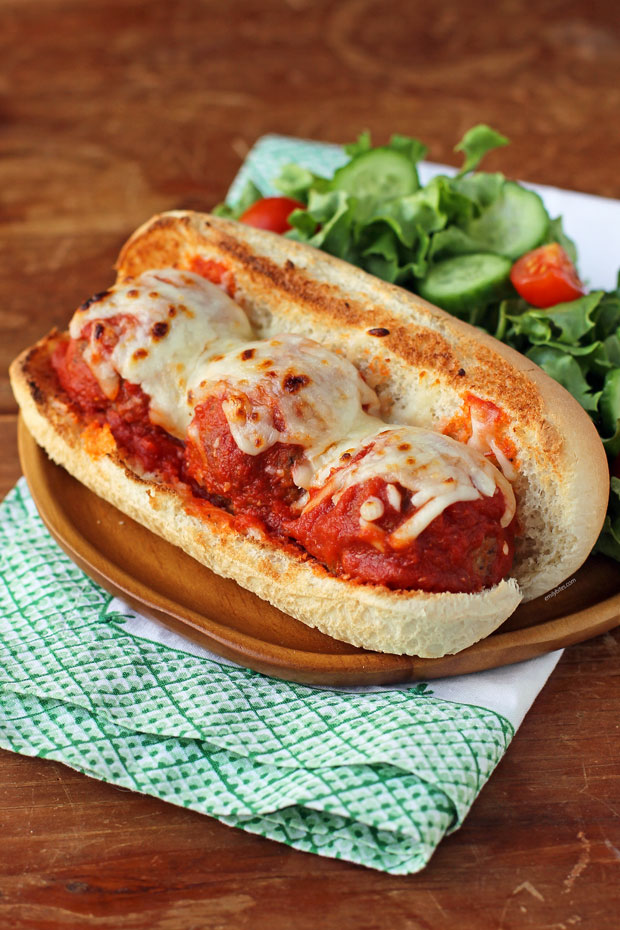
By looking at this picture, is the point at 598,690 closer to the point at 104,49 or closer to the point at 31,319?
the point at 31,319

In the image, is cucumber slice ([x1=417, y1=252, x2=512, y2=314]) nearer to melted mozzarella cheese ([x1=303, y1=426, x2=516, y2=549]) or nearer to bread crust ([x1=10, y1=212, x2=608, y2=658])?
bread crust ([x1=10, y1=212, x2=608, y2=658])

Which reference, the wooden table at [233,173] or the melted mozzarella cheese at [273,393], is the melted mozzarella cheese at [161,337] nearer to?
→ the melted mozzarella cheese at [273,393]

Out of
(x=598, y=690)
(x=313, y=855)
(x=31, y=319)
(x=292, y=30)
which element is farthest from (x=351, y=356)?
(x=292, y=30)

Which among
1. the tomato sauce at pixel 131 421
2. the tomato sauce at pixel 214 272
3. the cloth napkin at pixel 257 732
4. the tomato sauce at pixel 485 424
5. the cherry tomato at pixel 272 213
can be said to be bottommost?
the cloth napkin at pixel 257 732

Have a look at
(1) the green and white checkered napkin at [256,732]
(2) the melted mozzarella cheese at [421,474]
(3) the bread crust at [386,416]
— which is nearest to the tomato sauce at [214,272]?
(3) the bread crust at [386,416]

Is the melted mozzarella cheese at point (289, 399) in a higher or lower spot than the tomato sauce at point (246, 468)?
higher

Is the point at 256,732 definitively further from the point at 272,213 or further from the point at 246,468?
the point at 272,213
